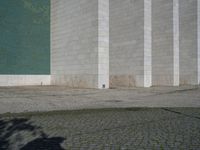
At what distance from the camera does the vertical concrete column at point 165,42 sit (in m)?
22.2

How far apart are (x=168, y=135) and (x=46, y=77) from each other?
18381 mm

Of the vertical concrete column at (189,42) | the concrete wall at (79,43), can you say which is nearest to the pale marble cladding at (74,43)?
the concrete wall at (79,43)

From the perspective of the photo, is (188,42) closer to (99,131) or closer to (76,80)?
(76,80)

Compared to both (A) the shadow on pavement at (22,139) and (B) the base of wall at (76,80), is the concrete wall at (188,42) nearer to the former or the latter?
(B) the base of wall at (76,80)

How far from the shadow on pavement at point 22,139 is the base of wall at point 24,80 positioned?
45.4 feet

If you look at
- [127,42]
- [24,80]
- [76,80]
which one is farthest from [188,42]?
[24,80]

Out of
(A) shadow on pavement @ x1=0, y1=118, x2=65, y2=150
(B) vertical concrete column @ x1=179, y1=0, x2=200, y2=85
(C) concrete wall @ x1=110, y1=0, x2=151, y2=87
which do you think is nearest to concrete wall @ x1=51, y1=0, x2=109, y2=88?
(C) concrete wall @ x1=110, y1=0, x2=151, y2=87

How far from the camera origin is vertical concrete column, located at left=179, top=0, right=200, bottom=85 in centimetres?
2498

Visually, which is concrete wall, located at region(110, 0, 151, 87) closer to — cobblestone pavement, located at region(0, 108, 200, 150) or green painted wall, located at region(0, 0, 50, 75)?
green painted wall, located at region(0, 0, 50, 75)

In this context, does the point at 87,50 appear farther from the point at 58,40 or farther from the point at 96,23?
the point at 58,40

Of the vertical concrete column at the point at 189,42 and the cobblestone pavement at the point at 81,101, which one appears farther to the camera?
the vertical concrete column at the point at 189,42

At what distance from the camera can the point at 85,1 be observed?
61.8 ft

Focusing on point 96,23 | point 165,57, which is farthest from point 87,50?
point 165,57

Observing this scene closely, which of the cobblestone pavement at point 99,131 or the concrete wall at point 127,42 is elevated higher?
the concrete wall at point 127,42
